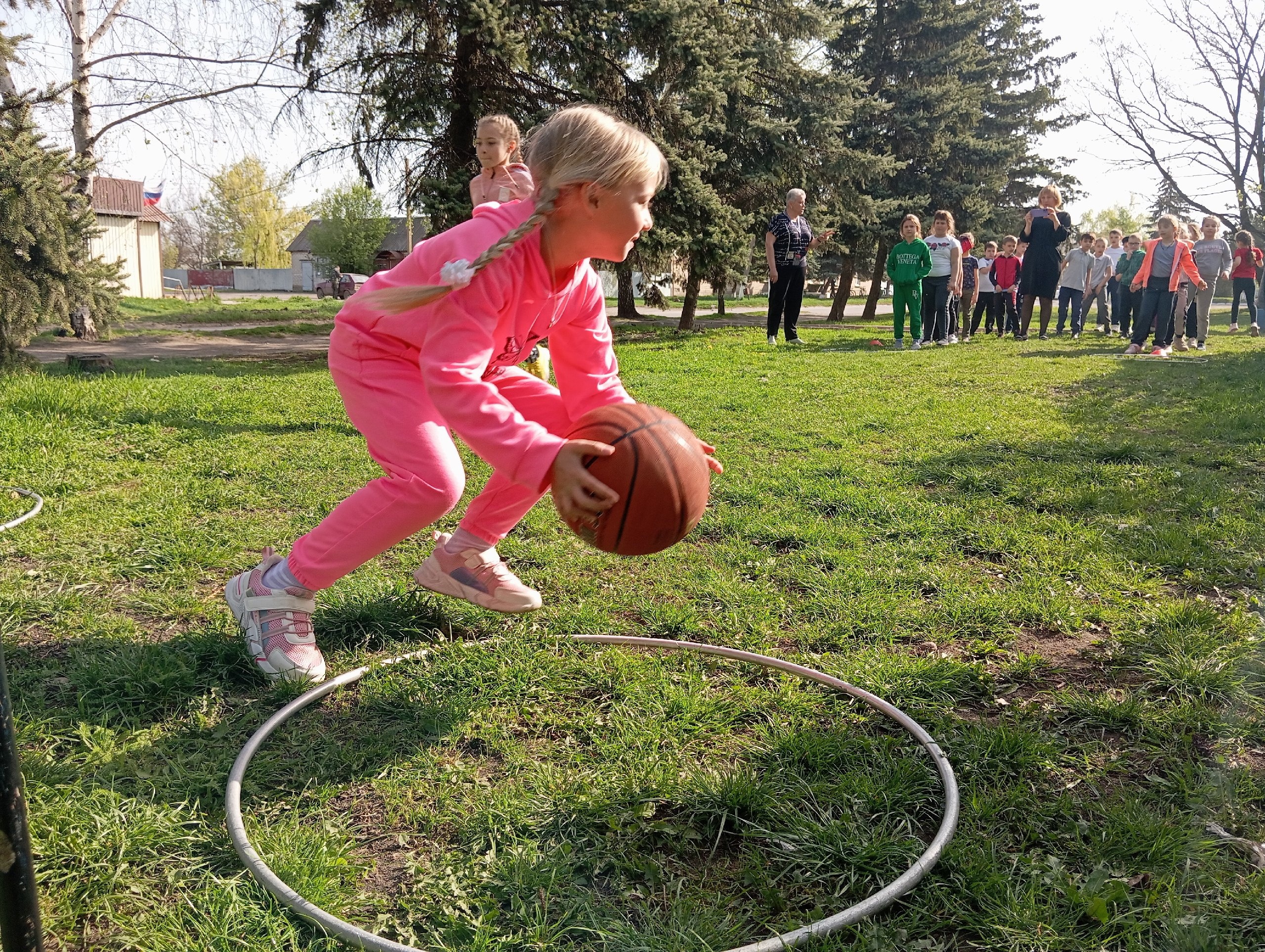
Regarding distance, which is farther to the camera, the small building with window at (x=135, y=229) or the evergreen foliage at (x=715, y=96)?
the small building with window at (x=135, y=229)

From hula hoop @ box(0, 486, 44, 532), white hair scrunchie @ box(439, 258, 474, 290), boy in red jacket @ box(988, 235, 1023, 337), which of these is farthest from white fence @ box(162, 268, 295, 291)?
white hair scrunchie @ box(439, 258, 474, 290)

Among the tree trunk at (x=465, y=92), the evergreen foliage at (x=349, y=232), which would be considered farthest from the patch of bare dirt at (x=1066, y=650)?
the evergreen foliage at (x=349, y=232)

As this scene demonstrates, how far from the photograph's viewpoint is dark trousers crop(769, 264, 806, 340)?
15.2m

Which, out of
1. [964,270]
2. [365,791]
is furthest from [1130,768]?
[964,270]

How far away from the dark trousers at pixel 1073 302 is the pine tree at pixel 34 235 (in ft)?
58.3

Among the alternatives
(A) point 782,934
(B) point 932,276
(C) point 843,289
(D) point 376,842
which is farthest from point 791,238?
(A) point 782,934

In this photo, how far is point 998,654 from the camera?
3.59 m

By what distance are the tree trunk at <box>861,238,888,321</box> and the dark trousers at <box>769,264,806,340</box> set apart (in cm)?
1023

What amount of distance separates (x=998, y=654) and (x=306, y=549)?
2.72 m

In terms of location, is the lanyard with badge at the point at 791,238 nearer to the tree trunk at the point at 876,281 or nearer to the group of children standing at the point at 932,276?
the group of children standing at the point at 932,276

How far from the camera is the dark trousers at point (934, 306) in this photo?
50.7 ft

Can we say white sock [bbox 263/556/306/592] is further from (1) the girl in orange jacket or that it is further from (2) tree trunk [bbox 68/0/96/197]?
(2) tree trunk [bbox 68/0/96/197]

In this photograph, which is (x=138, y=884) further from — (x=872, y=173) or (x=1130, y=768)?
(x=872, y=173)

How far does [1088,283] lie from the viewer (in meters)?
19.3
